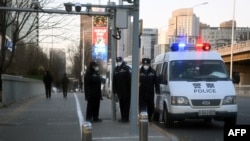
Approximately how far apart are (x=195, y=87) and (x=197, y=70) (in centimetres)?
100

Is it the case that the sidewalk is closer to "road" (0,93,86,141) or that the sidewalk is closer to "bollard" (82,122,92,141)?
"road" (0,93,86,141)

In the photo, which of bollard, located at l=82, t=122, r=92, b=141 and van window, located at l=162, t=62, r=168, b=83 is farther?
van window, located at l=162, t=62, r=168, b=83

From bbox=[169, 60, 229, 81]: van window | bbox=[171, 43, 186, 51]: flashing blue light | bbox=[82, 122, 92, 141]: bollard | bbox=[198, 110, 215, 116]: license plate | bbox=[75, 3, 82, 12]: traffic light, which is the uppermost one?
bbox=[75, 3, 82, 12]: traffic light

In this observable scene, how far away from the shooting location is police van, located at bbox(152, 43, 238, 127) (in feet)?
47.8

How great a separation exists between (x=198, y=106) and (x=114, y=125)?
251 centimetres

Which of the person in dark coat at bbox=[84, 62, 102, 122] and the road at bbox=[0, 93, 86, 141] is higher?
the person in dark coat at bbox=[84, 62, 102, 122]

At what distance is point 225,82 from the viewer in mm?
15133

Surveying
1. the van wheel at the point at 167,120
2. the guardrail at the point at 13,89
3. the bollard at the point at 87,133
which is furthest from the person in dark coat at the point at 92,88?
the bollard at the point at 87,133

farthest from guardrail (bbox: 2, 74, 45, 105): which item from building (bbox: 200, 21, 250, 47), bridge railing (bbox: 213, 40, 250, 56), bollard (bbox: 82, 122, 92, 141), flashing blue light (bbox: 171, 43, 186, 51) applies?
building (bbox: 200, 21, 250, 47)

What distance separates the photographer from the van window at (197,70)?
50.4 feet

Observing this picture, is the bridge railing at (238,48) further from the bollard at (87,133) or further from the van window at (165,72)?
the bollard at (87,133)

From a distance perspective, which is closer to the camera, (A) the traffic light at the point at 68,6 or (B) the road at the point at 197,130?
(B) the road at the point at 197,130

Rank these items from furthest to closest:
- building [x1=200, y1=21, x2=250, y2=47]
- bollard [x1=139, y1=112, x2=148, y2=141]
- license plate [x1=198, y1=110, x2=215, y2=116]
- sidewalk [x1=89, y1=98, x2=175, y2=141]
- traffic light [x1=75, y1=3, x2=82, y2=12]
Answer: building [x1=200, y1=21, x2=250, y2=47] → traffic light [x1=75, y1=3, x2=82, y2=12] → license plate [x1=198, y1=110, x2=215, y2=116] → sidewalk [x1=89, y1=98, x2=175, y2=141] → bollard [x1=139, y1=112, x2=148, y2=141]

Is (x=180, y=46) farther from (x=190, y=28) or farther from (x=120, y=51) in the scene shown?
(x=190, y=28)
